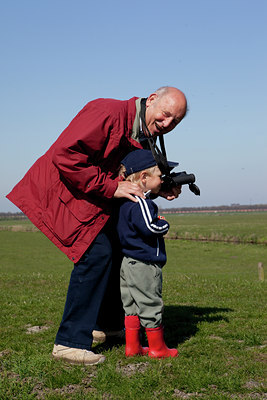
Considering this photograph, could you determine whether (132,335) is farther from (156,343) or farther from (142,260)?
(142,260)

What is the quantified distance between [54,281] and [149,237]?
8634 mm

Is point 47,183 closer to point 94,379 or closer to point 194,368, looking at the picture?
point 94,379

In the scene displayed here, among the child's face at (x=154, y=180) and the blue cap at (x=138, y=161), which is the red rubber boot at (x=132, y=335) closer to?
the child's face at (x=154, y=180)

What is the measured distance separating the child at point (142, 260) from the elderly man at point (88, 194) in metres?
0.18

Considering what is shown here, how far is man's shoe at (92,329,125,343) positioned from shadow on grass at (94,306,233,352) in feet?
0.13

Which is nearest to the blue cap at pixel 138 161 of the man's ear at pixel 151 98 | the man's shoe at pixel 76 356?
the man's ear at pixel 151 98

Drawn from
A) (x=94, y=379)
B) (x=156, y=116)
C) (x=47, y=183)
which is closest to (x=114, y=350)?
(x=94, y=379)

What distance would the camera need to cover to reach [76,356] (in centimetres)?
457

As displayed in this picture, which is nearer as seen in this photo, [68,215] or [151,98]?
[68,215]

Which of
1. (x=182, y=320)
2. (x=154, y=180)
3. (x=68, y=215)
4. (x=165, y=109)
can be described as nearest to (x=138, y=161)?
(x=154, y=180)

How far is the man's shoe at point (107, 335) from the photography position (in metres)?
5.53

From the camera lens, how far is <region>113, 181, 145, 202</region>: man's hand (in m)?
4.47

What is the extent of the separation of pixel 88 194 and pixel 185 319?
11.1ft

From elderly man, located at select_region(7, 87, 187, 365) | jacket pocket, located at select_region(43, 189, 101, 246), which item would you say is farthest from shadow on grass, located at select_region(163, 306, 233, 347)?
jacket pocket, located at select_region(43, 189, 101, 246)
